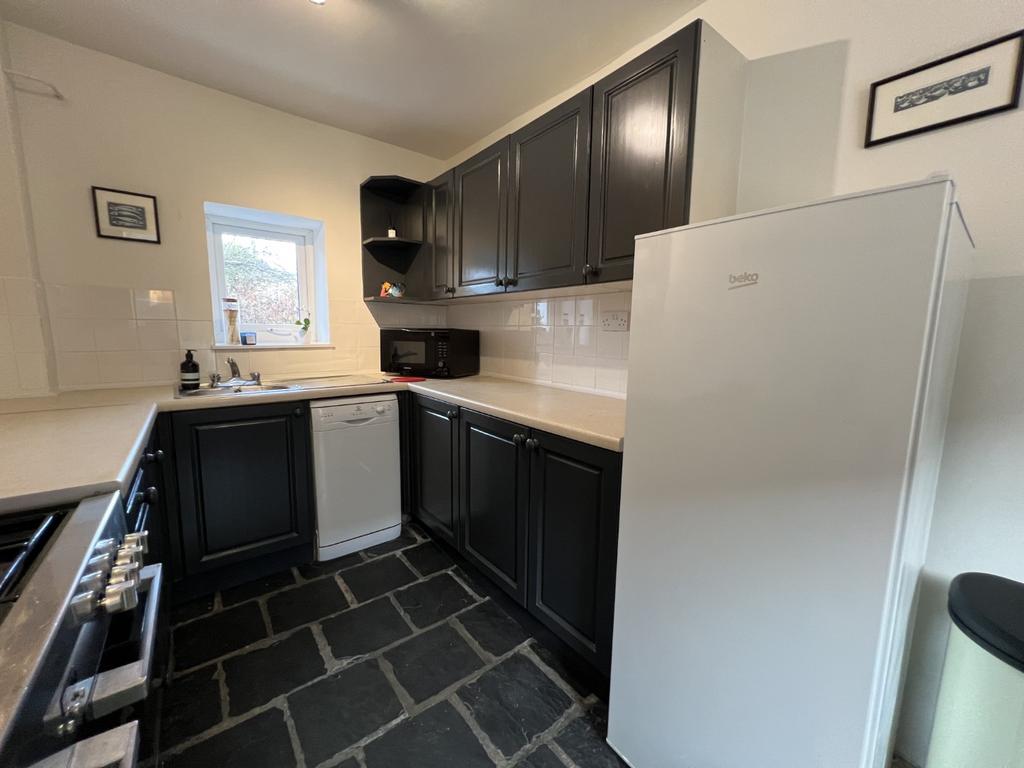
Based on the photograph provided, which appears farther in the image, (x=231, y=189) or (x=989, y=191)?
(x=231, y=189)

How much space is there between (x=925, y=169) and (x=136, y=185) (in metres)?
3.10

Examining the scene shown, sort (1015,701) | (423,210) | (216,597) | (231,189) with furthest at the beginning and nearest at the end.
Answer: (423,210) < (231,189) < (216,597) < (1015,701)

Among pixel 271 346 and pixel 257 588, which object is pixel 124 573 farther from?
pixel 271 346

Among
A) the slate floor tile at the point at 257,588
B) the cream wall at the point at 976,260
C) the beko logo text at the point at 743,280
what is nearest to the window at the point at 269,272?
the slate floor tile at the point at 257,588

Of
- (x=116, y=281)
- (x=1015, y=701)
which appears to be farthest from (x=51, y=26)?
(x=1015, y=701)

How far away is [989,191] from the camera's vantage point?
3.32 feet

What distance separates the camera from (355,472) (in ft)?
7.18

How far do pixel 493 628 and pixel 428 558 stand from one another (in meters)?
0.63

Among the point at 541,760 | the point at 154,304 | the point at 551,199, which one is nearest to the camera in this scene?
the point at 541,760

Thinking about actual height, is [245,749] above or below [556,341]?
below

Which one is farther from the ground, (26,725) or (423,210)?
(423,210)

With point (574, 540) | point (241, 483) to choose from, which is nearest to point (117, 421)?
point (241, 483)

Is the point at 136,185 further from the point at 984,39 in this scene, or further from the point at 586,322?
the point at 984,39

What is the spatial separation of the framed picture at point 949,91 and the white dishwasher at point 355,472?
2229mm
